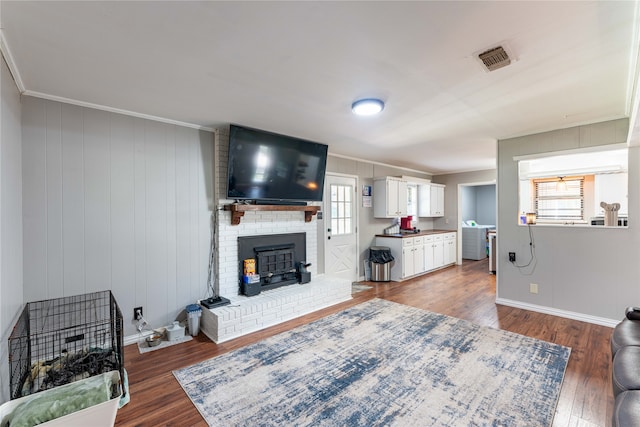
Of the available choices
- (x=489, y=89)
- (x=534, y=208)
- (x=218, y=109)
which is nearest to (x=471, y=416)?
(x=489, y=89)

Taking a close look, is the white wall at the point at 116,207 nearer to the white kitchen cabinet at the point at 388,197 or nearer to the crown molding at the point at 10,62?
the crown molding at the point at 10,62

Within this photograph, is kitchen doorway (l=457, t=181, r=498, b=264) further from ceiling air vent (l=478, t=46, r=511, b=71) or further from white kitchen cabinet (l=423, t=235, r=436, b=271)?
ceiling air vent (l=478, t=46, r=511, b=71)

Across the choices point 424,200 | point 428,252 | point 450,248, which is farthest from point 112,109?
point 450,248

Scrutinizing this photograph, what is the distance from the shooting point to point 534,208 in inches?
185

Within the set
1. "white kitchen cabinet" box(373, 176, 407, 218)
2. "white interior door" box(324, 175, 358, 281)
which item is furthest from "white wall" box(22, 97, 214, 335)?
"white kitchen cabinet" box(373, 176, 407, 218)

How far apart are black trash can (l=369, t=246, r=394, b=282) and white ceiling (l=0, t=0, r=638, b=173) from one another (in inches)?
113

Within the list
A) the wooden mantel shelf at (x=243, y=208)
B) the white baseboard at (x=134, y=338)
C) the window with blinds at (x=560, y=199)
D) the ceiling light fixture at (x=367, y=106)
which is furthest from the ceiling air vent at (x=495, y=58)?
the white baseboard at (x=134, y=338)

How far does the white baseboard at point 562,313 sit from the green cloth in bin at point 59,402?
4.64 meters

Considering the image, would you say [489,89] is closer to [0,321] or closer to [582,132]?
[582,132]

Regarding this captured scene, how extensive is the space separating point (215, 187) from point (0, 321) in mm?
2157

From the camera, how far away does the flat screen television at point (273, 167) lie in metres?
3.32

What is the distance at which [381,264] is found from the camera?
5.38 meters

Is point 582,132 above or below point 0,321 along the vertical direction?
above

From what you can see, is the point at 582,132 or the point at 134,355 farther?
the point at 582,132
